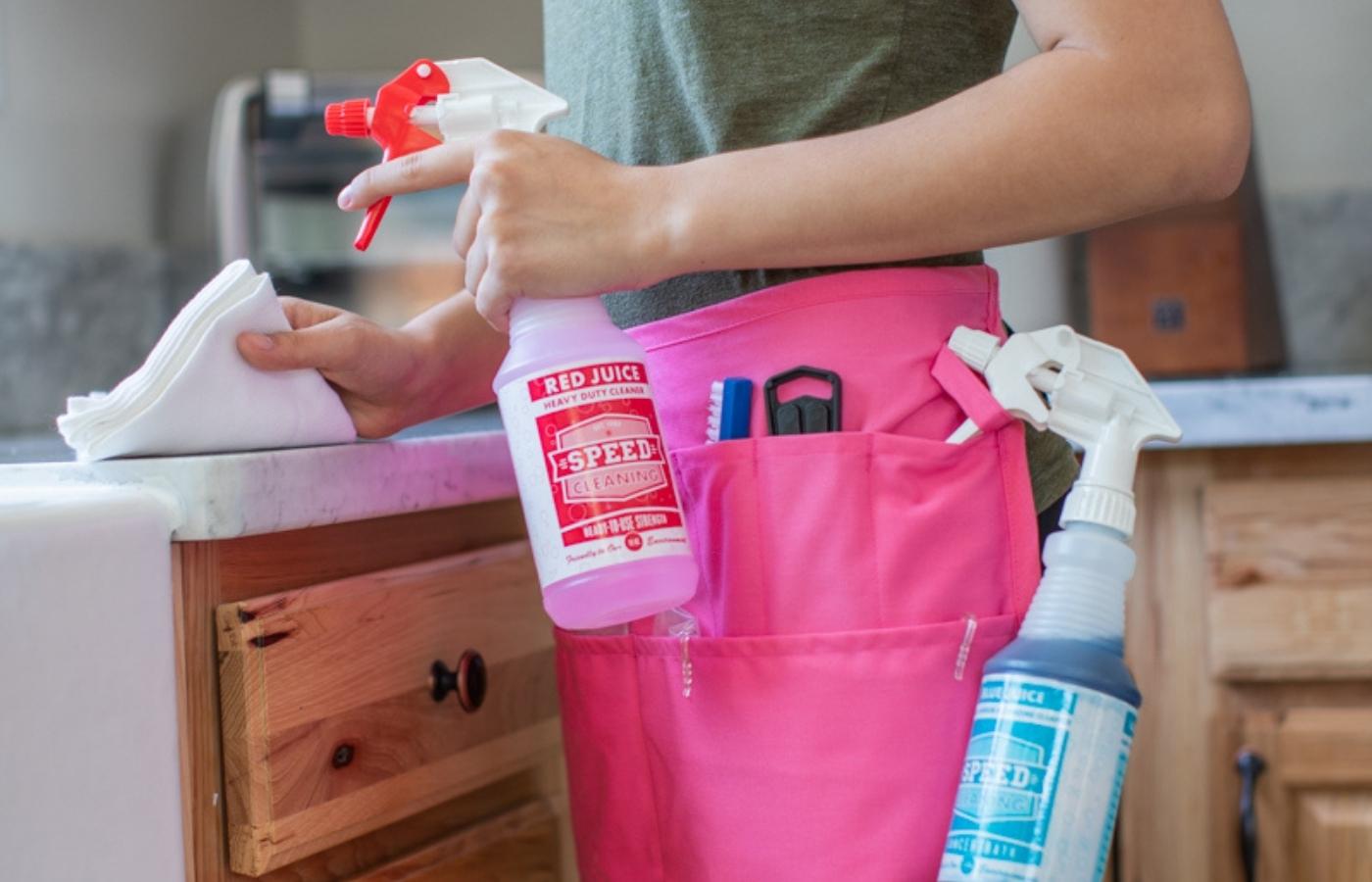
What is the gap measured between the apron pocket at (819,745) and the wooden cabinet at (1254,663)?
0.60m

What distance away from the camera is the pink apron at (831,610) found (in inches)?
25.0

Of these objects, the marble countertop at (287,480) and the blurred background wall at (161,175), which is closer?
the marble countertop at (287,480)

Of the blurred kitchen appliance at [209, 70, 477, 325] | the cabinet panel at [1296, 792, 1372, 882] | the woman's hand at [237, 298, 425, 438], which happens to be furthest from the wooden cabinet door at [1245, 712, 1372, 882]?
the blurred kitchen appliance at [209, 70, 477, 325]

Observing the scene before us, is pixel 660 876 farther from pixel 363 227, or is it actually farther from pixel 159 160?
pixel 159 160

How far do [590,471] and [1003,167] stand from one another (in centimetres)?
22

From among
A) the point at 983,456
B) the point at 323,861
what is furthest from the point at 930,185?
the point at 323,861

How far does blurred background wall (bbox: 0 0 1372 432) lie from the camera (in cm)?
175

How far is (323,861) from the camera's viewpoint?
717 millimetres

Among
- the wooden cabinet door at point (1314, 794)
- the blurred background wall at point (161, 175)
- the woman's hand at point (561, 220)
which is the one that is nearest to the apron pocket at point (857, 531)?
the woman's hand at point (561, 220)

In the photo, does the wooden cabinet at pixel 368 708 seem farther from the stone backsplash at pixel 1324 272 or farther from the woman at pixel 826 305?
the stone backsplash at pixel 1324 272

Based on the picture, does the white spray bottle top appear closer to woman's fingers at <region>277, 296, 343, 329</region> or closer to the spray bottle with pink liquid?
the spray bottle with pink liquid

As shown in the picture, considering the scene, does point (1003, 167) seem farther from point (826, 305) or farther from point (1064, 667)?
point (1064, 667)

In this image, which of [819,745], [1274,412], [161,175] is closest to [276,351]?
[819,745]

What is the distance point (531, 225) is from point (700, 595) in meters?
0.20
